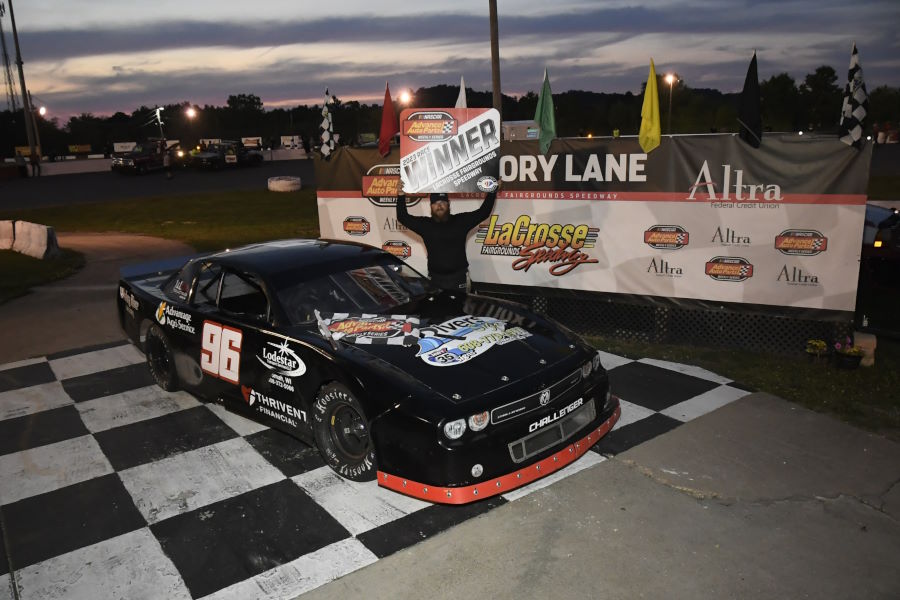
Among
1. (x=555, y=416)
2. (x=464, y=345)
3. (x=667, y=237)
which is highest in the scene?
(x=667, y=237)

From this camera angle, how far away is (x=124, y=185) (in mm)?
30984

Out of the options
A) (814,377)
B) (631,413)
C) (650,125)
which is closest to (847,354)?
(814,377)

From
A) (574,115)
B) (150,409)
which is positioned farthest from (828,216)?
(574,115)

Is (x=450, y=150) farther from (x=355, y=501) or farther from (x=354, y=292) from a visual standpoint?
(x=355, y=501)

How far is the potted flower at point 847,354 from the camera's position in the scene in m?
6.05

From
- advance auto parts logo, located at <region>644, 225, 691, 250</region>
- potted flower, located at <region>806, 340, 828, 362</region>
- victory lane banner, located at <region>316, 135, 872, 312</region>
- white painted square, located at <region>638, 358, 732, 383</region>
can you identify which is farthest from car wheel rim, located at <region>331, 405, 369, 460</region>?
potted flower, located at <region>806, 340, 828, 362</region>

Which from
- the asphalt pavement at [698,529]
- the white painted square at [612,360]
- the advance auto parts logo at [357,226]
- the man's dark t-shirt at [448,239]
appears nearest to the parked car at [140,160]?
the advance auto parts logo at [357,226]

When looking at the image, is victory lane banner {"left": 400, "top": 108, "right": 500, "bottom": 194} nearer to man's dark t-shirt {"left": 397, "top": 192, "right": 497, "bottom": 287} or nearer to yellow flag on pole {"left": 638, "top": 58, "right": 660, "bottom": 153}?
man's dark t-shirt {"left": 397, "top": 192, "right": 497, "bottom": 287}

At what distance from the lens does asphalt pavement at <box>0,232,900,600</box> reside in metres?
3.28

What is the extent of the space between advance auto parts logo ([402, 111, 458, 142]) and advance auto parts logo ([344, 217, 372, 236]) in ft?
6.05

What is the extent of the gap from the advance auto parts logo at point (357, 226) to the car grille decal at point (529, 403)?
5488 mm

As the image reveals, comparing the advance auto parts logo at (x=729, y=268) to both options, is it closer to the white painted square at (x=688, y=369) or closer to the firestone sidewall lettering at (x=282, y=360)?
the white painted square at (x=688, y=369)

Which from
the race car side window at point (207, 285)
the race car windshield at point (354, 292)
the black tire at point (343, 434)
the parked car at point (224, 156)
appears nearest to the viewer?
the black tire at point (343, 434)

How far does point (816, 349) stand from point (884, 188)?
20802 mm
